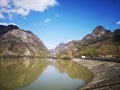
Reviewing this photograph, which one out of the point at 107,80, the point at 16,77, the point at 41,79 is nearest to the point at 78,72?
the point at 41,79

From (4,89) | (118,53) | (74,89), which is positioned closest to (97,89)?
(74,89)

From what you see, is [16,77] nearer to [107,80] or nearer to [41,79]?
[41,79]

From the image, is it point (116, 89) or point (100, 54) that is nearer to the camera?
point (116, 89)

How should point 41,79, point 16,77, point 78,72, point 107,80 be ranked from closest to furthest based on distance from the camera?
1. point 107,80
2. point 41,79
3. point 16,77
4. point 78,72

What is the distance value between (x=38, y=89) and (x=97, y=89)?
40.9 ft

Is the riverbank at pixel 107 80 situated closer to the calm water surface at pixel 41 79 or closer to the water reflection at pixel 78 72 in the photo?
the calm water surface at pixel 41 79

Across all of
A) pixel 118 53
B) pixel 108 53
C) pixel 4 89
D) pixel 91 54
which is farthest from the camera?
pixel 91 54

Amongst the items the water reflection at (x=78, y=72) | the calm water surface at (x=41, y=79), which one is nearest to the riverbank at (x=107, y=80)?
the calm water surface at (x=41, y=79)

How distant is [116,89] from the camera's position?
2727cm

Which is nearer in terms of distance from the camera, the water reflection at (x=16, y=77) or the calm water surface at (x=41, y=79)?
the calm water surface at (x=41, y=79)

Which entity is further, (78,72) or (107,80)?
(78,72)

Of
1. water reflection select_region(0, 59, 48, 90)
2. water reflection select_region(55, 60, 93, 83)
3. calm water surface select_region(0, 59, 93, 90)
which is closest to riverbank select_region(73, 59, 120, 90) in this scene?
calm water surface select_region(0, 59, 93, 90)

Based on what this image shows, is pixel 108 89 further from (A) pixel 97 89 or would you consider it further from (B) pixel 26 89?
(B) pixel 26 89

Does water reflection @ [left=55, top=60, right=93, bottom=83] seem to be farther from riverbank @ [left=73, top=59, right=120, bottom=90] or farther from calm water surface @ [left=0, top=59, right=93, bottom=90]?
riverbank @ [left=73, top=59, right=120, bottom=90]
